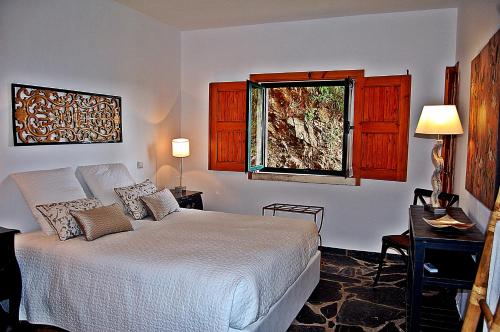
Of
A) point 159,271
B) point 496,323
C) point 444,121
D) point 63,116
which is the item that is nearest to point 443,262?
point 444,121

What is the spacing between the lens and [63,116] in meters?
3.74

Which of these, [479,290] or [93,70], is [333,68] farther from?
[479,290]

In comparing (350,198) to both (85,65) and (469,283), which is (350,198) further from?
(85,65)

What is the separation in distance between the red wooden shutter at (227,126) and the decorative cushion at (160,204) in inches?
61.2

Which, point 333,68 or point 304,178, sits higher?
point 333,68

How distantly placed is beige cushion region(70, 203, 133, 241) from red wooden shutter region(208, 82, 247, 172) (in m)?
→ 2.33

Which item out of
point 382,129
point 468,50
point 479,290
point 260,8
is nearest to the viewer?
point 479,290

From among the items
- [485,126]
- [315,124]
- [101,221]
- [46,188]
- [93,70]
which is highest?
[93,70]

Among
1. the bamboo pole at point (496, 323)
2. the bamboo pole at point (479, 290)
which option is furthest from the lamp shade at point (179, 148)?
the bamboo pole at point (496, 323)

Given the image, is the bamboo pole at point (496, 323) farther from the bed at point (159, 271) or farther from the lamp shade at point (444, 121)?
the lamp shade at point (444, 121)

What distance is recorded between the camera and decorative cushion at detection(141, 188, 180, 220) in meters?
3.81

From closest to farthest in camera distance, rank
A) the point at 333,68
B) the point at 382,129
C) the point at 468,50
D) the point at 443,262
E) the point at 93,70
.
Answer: the point at 443,262
the point at 468,50
the point at 93,70
the point at 382,129
the point at 333,68

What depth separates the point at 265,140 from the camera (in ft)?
18.5

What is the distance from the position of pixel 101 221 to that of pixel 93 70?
68.6 inches
